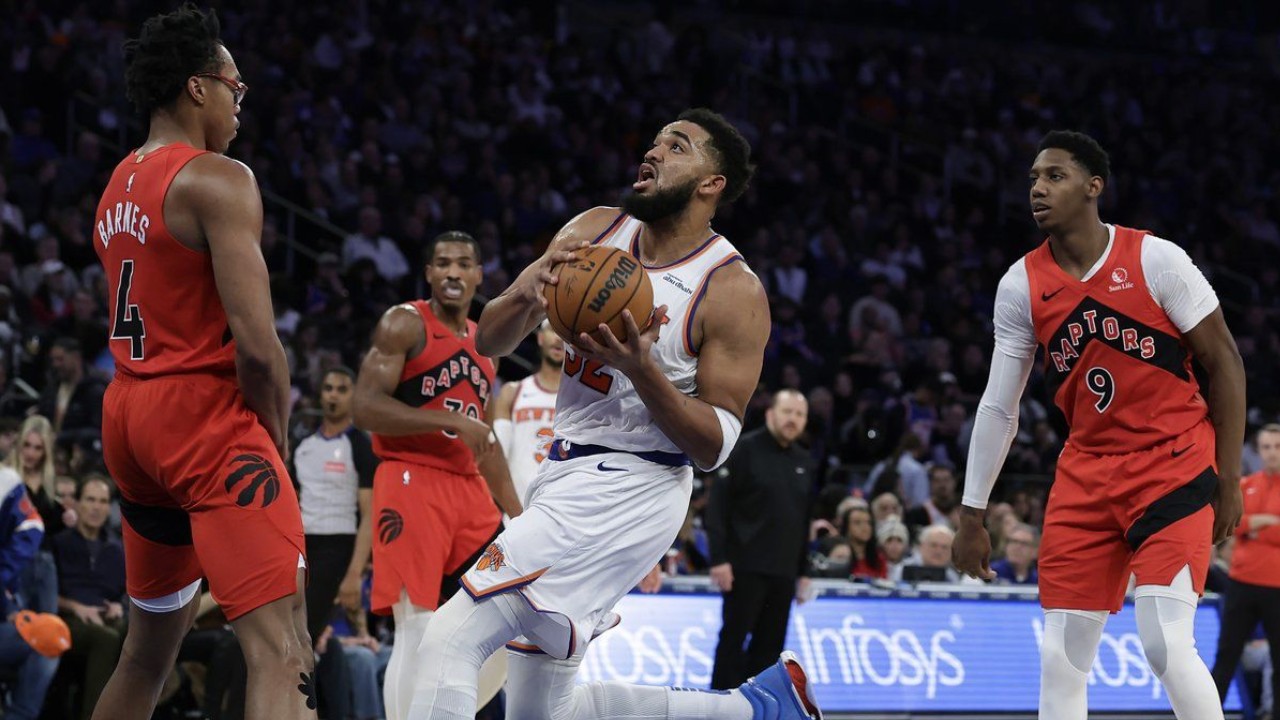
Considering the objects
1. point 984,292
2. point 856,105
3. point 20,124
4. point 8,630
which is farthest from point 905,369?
point 8,630

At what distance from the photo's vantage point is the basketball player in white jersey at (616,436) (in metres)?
4.49

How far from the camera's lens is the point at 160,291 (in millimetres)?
4512

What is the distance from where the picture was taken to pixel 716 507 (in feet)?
33.7

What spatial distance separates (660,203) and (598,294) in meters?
0.61

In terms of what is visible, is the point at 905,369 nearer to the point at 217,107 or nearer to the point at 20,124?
the point at 20,124

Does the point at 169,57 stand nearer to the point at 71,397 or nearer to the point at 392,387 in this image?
the point at 392,387

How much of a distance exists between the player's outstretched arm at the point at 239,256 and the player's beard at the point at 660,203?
45.7 inches

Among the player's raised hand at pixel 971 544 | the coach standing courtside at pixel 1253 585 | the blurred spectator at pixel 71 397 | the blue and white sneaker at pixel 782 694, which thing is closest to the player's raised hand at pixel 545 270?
the blue and white sneaker at pixel 782 694

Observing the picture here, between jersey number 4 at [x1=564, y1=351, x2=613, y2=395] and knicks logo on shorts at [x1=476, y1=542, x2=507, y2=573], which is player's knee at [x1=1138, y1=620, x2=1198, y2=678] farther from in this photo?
knicks logo on shorts at [x1=476, y1=542, x2=507, y2=573]

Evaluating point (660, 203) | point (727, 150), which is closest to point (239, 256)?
point (660, 203)

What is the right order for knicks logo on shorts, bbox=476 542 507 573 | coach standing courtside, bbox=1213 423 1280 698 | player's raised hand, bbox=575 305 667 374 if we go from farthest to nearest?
coach standing courtside, bbox=1213 423 1280 698
knicks logo on shorts, bbox=476 542 507 573
player's raised hand, bbox=575 305 667 374

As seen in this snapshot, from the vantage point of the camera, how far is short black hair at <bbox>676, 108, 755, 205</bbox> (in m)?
5.00

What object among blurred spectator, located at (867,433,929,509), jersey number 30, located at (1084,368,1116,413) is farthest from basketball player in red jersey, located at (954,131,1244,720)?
blurred spectator, located at (867,433,929,509)

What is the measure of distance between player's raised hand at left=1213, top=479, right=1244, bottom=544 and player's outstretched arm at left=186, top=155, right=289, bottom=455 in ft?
11.1
